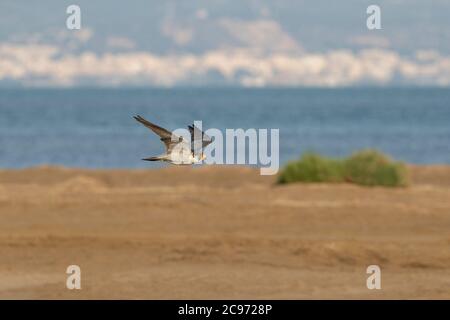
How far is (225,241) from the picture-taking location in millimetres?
22391

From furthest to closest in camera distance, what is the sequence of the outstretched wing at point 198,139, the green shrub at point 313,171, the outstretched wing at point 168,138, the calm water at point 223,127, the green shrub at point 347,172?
1. the calm water at point 223,127
2. the green shrub at point 347,172
3. the green shrub at point 313,171
4. the outstretched wing at point 198,139
5. the outstretched wing at point 168,138

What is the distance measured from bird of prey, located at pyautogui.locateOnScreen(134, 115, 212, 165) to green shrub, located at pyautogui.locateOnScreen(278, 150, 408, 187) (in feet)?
58.7

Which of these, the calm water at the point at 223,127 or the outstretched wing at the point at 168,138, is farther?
the calm water at the point at 223,127

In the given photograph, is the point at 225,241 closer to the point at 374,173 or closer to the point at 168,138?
the point at 374,173

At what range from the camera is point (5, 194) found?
29125 millimetres

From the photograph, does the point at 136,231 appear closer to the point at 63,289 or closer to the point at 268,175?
the point at 63,289

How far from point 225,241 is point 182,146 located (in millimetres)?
10396

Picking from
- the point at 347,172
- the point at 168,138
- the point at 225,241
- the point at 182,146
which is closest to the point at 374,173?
the point at 347,172

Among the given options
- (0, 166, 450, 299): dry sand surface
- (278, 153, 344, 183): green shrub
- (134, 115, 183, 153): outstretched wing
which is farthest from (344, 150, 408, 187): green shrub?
(134, 115, 183, 153): outstretched wing

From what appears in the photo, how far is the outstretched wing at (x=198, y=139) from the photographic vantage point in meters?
12.3

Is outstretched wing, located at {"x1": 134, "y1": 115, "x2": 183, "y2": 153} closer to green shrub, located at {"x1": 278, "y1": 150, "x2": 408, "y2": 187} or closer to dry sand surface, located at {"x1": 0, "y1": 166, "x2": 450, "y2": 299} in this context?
dry sand surface, located at {"x1": 0, "y1": 166, "x2": 450, "y2": 299}

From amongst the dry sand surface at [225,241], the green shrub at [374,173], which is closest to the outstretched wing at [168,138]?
the dry sand surface at [225,241]

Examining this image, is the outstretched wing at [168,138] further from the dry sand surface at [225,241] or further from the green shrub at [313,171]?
the green shrub at [313,171]
